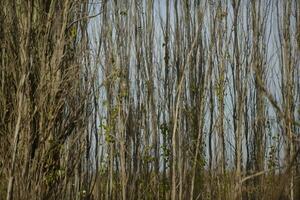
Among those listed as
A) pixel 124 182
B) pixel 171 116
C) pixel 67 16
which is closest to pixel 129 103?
pixel 171 116

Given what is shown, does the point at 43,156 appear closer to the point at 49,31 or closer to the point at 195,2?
the point at 49,31

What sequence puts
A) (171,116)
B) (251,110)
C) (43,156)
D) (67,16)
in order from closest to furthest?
(43,156) → (67,16) → (171,116) → (251,110)

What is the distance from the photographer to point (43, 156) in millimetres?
4039

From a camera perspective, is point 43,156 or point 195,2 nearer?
point 43,156

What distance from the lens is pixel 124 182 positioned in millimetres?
4820

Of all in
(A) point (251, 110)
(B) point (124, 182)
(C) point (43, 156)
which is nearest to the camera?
(C) point (43, 156)

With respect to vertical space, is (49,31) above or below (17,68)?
above

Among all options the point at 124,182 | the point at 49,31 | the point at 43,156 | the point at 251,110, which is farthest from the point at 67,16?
the point at 251,110

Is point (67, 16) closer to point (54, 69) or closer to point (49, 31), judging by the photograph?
point (49, 31)

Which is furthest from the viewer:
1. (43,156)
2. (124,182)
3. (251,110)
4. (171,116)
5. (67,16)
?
(251,110)

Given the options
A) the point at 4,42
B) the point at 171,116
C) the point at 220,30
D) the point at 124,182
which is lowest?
the point at 124,182

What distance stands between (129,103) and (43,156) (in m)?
1.42

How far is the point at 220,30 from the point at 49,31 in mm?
2048

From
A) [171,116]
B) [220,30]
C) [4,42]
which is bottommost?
[171,116]
